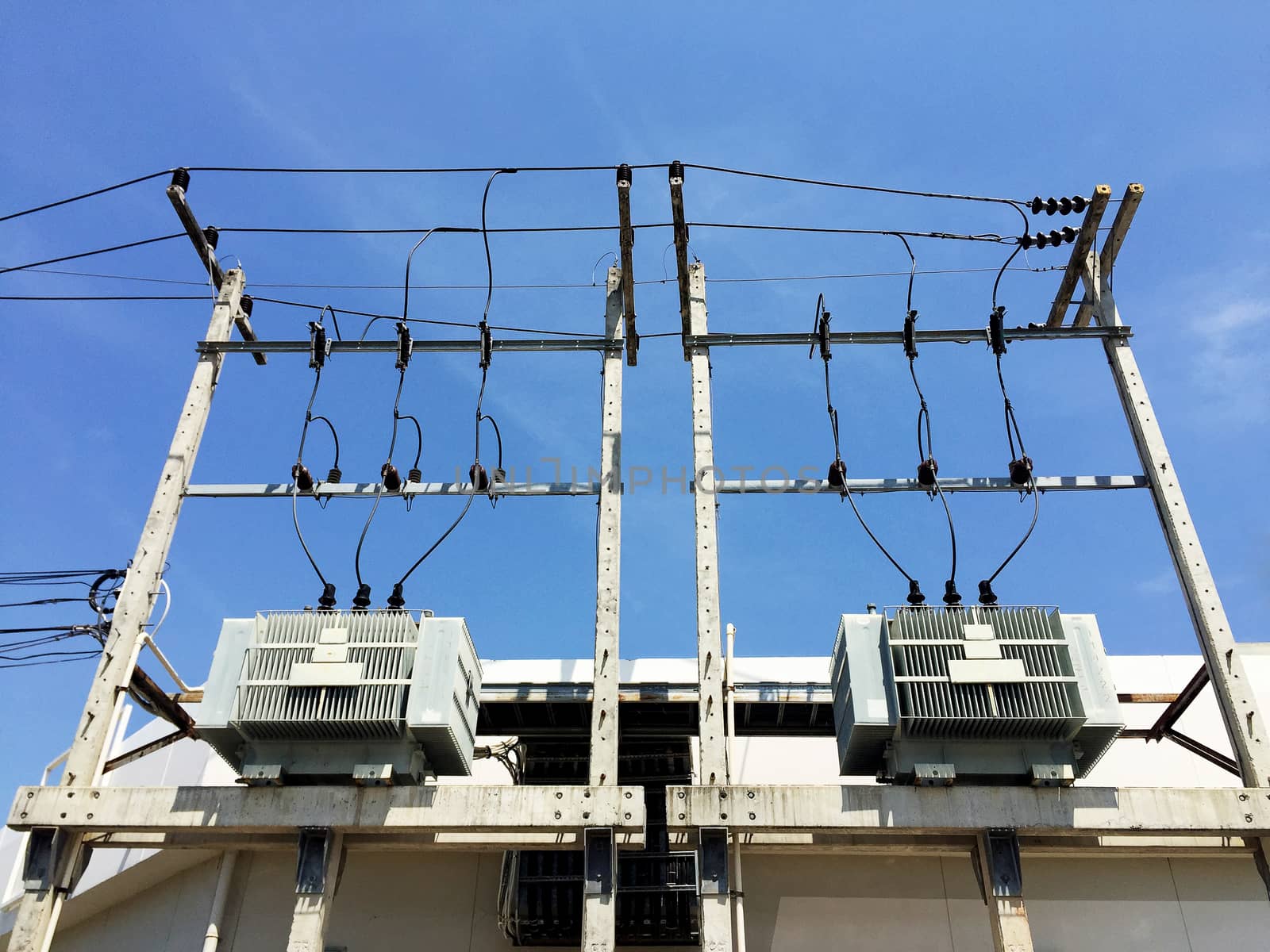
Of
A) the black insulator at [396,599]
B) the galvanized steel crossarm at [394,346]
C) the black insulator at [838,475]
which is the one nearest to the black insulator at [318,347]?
the galvanized steel crossarm at [394,346]

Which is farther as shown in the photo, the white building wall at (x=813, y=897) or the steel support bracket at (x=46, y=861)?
the white building wall at (x=813, y=897)

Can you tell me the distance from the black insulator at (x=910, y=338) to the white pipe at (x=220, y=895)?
8.22 metres

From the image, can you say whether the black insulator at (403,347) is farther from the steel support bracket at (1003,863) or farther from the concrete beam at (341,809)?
the steel support bracket at (1003,863)

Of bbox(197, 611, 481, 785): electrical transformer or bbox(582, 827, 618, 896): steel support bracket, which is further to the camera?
bbox(197, 611, 481, 785): electrical transformer

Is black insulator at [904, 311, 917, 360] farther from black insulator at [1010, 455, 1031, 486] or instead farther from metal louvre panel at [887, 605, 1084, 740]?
metal louvre panel at [887, 605, 1084, 740]

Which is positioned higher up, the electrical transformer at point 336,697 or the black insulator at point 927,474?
the black insulator at point 927,474

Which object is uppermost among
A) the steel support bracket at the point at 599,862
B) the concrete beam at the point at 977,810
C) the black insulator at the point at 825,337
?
the black insulator at the point at 825,337

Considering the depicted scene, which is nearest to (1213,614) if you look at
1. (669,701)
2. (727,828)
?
(727,828)

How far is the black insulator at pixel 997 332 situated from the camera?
9281mm

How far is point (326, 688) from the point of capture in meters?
6.96

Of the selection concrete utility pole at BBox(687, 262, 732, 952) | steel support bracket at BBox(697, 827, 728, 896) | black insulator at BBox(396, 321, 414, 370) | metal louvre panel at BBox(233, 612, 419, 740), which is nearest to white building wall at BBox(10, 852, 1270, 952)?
concrete utility pole at BBox(687, 262, 732, 952)

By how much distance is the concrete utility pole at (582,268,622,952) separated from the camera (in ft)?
21.7

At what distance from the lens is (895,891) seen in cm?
966

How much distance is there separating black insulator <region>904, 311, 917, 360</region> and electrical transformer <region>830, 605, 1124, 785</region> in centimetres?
287
